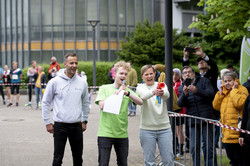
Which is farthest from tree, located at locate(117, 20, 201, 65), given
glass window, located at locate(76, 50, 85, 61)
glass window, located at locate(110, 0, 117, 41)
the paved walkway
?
the paved walkway

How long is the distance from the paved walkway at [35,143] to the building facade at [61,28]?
22.2 meters

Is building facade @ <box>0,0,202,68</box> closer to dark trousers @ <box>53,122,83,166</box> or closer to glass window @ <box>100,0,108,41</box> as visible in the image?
glass window @ <box>100,0,108,41</box>

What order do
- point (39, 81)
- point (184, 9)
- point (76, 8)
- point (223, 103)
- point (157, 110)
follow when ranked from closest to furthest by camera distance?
1. point (157, 110)
2. point (223, 103)
3. point (39, 81)
4. point (76, 8)
5. point (184, 9)

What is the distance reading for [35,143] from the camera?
10789 millimetres

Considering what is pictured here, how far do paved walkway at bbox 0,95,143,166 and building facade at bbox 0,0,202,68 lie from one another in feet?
72.8

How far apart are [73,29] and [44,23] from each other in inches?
99.5

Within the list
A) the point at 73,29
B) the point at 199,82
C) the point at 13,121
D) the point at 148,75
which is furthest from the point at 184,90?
the point at 73,29

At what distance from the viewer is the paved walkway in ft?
29.1

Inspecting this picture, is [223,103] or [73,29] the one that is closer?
[223,103]

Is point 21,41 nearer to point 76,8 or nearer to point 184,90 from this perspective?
point 76,8

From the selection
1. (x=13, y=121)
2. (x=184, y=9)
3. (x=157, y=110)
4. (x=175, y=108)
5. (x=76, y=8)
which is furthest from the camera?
(x=184, y=9)

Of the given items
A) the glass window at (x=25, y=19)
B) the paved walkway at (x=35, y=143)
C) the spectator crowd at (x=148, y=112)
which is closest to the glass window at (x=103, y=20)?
the glass window at (x=25, y=19)

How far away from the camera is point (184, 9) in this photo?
42.9m

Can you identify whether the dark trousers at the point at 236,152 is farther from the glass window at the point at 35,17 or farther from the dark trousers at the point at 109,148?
the glass window at the point at 35,17
